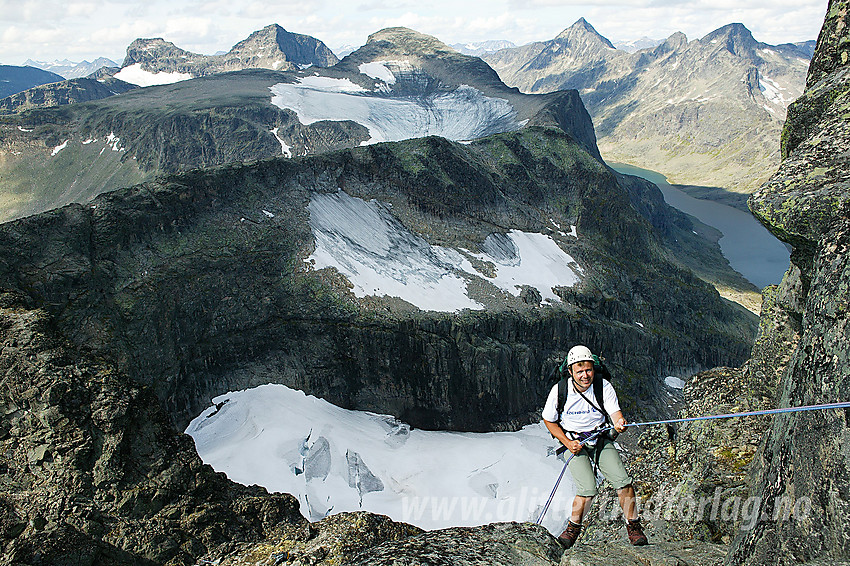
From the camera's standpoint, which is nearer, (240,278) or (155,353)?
(155,353)

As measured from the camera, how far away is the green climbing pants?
Answer: 33.0ft

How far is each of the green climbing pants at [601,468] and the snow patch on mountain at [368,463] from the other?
2274 centimetres

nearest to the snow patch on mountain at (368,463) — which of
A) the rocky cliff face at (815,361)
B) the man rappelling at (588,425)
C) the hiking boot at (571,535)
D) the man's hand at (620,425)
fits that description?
the hiking boot at (571,535)

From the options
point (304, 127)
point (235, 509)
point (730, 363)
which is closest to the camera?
point (235, 509)

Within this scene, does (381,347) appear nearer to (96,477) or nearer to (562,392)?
(96,477)

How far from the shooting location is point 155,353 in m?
33.7

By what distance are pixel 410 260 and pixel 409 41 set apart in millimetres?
147076

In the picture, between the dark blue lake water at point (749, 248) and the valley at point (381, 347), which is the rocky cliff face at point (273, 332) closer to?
the valley at point (381, 347)

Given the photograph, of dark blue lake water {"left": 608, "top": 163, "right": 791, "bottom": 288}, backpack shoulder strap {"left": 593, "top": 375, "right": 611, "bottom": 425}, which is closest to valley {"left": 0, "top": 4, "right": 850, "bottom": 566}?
backpack shoulder strap {"left": 593, "top": 375, "right": 611, "bottom": 425}

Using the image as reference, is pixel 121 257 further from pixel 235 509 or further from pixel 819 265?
pixel 819 265

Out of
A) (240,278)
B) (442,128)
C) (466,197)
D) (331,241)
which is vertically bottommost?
(240,278)

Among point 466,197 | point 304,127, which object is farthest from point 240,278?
point 304,127

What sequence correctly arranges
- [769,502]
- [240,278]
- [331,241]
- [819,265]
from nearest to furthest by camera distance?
[769,502] → [819,265] → [240,278] → [331,241]

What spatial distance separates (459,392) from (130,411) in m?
30.1
